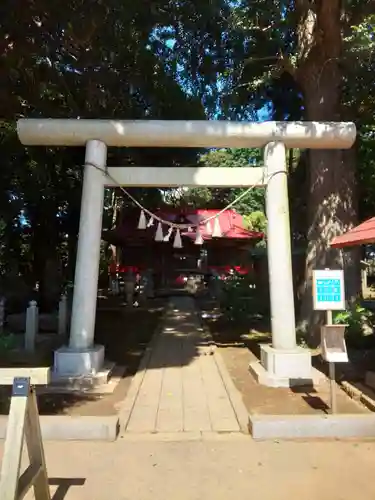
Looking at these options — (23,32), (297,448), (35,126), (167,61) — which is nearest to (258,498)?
(297,448)

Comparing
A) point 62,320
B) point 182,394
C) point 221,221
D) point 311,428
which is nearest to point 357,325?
point 182,394

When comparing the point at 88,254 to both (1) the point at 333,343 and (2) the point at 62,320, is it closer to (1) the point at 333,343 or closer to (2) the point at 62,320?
(1) the point at 333,343

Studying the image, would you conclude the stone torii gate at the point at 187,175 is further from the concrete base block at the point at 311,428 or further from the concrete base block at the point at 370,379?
the concrete base block at the point at 311,428

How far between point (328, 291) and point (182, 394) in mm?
2944

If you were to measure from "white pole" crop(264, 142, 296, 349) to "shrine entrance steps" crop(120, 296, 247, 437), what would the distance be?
131 centimetres

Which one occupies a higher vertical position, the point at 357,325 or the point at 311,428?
the point at 357,325

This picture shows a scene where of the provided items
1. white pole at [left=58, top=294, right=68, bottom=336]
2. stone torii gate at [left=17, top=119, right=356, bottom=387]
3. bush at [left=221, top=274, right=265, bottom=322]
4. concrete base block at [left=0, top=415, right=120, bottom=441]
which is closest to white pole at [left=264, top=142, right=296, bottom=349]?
stone torii gate at [left=17, top=119, right=356, bottom=387]

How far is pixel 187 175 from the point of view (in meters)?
9.38

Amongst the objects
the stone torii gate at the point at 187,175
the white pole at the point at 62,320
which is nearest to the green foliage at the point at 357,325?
the stone torii gate at the point at 187,175

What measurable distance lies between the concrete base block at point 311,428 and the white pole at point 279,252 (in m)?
2.99

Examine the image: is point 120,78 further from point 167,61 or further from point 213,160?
point 213,160

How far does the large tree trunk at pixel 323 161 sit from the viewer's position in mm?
12133

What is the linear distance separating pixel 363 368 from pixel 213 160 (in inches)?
1149

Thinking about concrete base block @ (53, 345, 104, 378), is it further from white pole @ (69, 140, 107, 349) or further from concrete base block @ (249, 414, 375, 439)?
concrete base block @ (249, 414, 375, 439)
